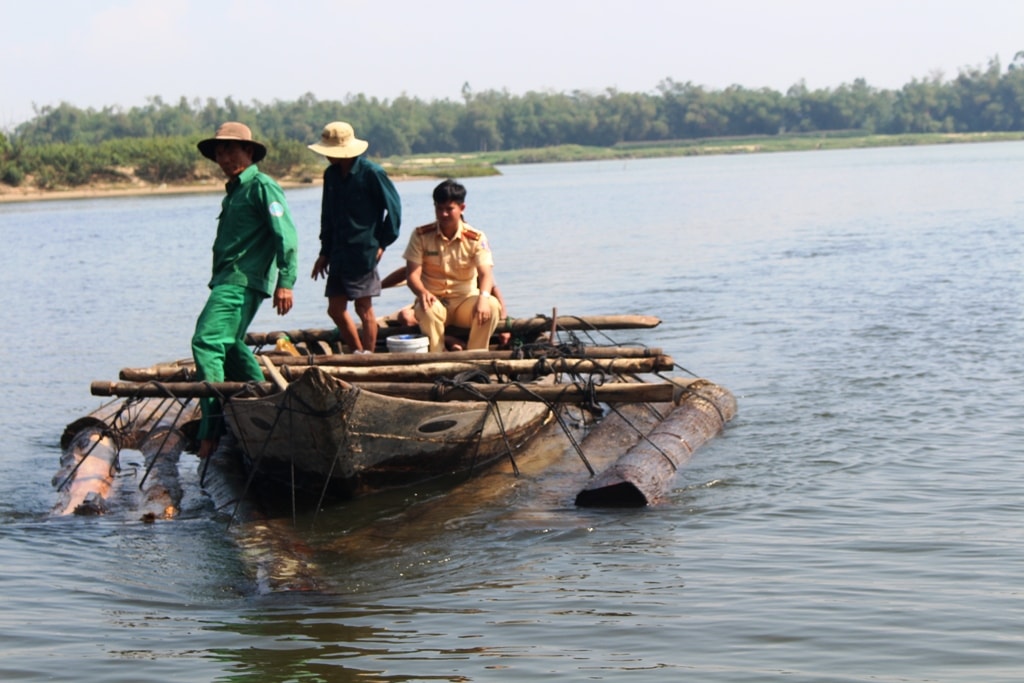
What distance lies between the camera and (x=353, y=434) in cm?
725

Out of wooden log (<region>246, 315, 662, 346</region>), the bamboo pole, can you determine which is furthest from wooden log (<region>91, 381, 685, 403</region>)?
wooden log (<region>246, 315, 662, 346</region>)

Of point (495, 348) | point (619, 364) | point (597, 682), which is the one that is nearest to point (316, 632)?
point (597, 682)

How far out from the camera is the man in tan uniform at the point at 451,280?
9156mm

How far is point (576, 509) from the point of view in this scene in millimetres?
7789

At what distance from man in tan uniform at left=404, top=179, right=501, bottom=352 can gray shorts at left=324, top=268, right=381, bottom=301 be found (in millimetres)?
274

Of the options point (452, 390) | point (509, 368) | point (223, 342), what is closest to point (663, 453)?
point (509, 368)

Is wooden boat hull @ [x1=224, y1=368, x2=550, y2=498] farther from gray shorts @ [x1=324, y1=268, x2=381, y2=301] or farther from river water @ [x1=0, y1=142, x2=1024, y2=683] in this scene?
gray shorts @ [x1=324, y1=268, x2=381, y2=301]

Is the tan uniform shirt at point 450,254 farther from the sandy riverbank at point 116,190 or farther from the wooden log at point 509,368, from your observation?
the sandy riverbank at point 116,190

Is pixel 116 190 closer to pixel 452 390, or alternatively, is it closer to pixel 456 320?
pixel 456 320

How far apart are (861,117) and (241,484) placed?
5227 inches

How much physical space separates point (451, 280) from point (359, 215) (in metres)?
0.89

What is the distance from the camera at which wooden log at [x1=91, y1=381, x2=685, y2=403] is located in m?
7.34

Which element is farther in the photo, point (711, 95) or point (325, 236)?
point (711, 95)

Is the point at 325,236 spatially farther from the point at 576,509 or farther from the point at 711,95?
the point at 711,95
